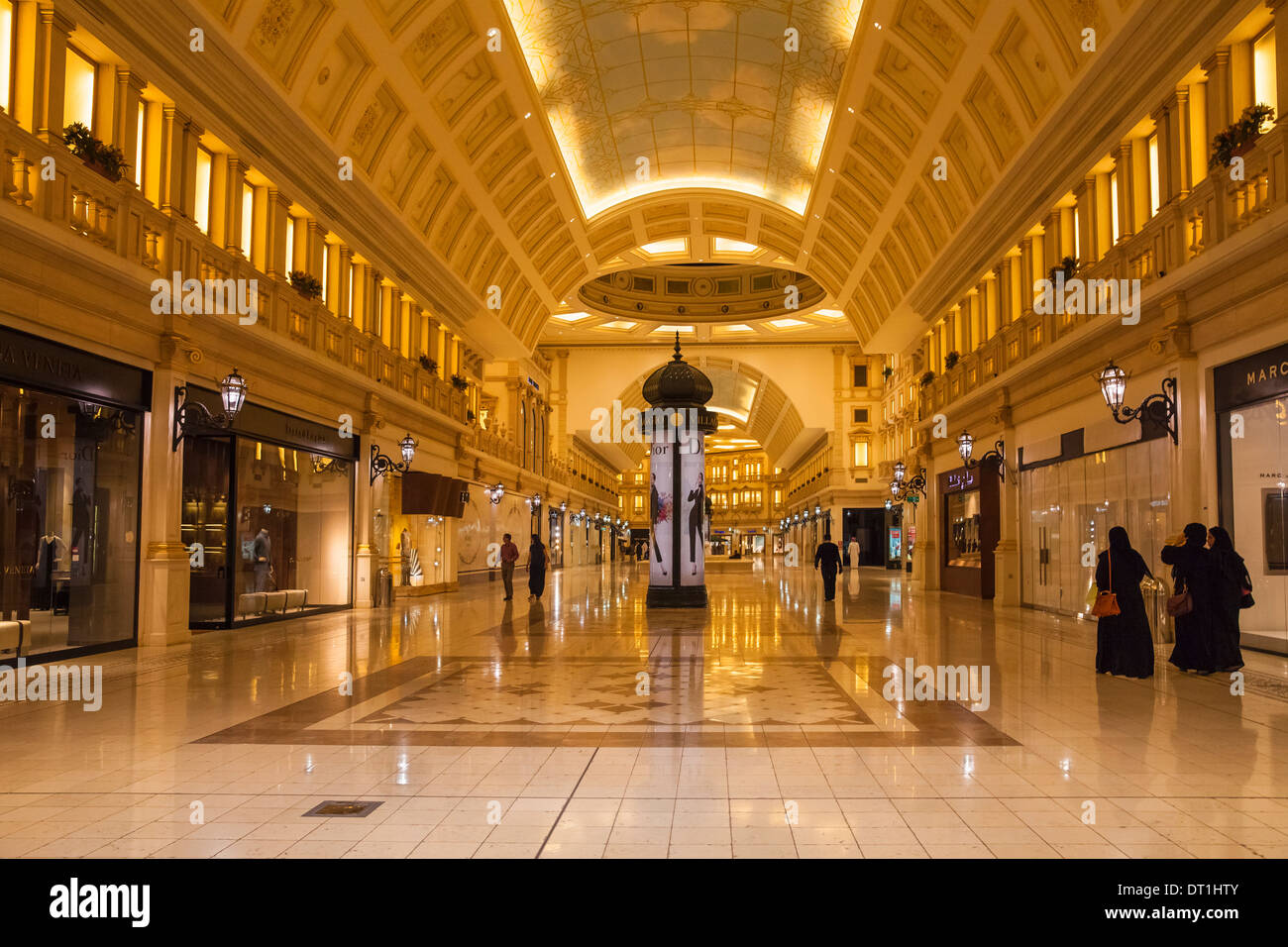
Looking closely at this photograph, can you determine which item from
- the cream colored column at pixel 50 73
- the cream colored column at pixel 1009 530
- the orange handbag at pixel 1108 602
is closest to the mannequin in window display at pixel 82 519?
the cream colored column at pixel 50 73

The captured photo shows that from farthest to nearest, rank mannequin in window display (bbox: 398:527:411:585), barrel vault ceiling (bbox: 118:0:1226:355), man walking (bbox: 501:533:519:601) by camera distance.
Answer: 1. mannequin in window display (bbox: 398:527:411:585)
2. man walking (bbox: 501:533:519:601)
3. barrel vault ceiling (bbox: 118:0:1226:355)

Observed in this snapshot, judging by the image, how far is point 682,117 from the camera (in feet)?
71.5

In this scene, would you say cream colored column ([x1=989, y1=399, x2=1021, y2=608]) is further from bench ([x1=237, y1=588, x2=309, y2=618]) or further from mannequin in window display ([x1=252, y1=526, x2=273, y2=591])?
mannequin in window display ([x1=252, y1=526, x2=273, y2=591])

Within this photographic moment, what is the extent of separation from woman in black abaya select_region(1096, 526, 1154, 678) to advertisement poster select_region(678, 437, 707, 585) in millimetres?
8534

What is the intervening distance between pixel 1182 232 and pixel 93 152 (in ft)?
37.8

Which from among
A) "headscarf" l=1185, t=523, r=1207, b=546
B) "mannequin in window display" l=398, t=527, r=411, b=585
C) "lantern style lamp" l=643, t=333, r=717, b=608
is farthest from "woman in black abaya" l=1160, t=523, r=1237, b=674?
"mannequin in window display" l=398, t=527, r=411, b=585

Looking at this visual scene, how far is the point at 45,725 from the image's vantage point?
603 centimetres

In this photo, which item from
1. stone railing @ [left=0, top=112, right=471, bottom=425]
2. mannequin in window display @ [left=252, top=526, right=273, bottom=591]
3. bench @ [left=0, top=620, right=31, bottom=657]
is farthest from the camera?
mannequin in window display @ [left=252, top=526, right=273, bottom=591]

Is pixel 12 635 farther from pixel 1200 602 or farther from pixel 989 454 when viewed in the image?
pixel 989 454

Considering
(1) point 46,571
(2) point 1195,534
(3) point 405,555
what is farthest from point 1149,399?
(3) point 405,555

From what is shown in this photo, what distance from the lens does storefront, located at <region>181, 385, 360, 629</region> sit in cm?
1275

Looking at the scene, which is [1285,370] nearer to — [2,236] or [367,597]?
[2,236]

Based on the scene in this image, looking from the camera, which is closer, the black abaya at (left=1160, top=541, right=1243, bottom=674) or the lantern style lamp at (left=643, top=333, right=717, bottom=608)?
the black abaya at (left=1160, top=541, right=1243, bottom=674)

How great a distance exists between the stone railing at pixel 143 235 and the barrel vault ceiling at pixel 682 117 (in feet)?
6.94
